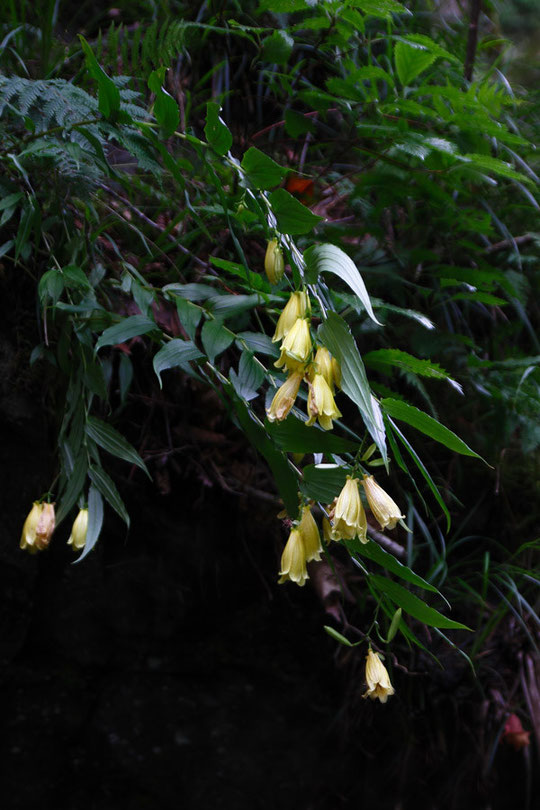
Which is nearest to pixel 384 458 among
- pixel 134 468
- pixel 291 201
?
pixel 291 201

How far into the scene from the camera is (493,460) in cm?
125

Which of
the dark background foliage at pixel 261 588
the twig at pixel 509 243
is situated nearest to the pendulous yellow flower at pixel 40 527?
the dark background foliage at pixel 261 588

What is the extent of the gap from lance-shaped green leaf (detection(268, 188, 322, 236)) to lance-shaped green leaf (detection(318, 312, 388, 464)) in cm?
12

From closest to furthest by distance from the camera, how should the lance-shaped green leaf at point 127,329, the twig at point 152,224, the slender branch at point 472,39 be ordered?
the lance-shaped green leaf at point 127,329 → the twig at point 152,224 → the slender branch at point 472,39

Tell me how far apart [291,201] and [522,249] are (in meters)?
0.84

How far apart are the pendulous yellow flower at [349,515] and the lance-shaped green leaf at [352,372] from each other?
0.06 meters

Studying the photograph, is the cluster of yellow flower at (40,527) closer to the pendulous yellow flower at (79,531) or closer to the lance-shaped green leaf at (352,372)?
the pendulous yellow flower at (79,531)

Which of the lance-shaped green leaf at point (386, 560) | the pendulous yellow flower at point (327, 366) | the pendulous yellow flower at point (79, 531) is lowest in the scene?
the pendulous yellow flower at point (79, 531)

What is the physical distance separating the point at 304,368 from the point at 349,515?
6.0 inches

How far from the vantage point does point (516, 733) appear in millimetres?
1199

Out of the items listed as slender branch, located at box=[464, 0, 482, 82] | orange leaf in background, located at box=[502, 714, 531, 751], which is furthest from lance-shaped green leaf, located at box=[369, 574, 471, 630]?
slender branch, located at box=[464, 0, 482, 82]

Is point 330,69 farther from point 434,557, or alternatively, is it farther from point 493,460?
point 434,557

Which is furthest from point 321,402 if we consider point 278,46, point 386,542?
point 278,46

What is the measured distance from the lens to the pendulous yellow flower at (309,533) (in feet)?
2.42
